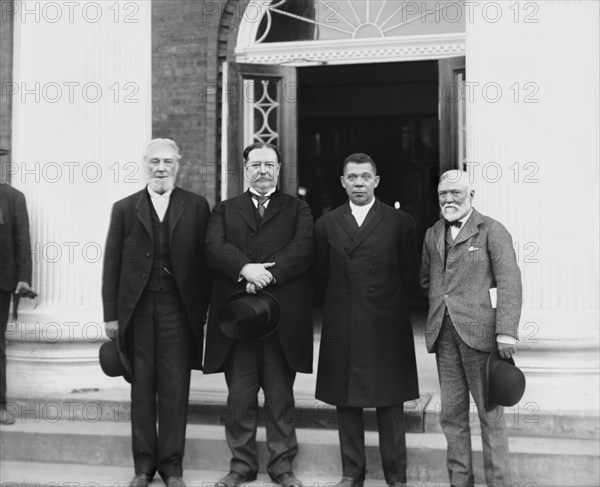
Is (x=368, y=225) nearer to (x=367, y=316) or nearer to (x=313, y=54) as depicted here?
(x=367, y=316)

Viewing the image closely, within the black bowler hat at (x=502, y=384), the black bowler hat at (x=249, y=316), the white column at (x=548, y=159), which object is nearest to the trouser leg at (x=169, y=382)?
the black bowler hat at (x=249, y=316)

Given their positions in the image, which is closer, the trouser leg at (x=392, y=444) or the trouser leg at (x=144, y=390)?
the trouser leg at (x=392, y=444)

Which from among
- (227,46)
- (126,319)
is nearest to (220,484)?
(126,319)

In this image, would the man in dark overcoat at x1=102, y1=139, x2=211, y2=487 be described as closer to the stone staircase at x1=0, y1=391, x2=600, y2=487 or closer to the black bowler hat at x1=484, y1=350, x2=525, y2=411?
the stone staircase at x1=0, y1=391, x2=600, y2=487

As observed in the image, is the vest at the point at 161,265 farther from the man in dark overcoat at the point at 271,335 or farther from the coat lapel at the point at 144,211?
the man in dark overcoat at the point at 271,335

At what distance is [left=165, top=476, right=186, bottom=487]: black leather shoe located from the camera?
5.00m

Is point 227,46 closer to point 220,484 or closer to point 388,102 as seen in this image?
point 388,102

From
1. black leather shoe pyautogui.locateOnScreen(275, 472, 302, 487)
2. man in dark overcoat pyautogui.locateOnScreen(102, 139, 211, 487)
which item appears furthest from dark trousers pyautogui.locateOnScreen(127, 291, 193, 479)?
black leather shoe pyautogui.locateOnScreen(275, 472, 302, 487)

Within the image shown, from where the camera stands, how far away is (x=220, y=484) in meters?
4.92

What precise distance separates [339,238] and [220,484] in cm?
161

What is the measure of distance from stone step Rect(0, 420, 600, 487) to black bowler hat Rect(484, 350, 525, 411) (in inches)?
31.4

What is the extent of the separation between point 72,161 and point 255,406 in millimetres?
2565

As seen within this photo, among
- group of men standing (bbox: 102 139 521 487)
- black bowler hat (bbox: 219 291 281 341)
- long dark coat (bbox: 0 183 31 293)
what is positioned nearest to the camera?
black bowler hat (bbox: 219 291 281 341)

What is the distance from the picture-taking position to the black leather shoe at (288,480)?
4980 millimetres
